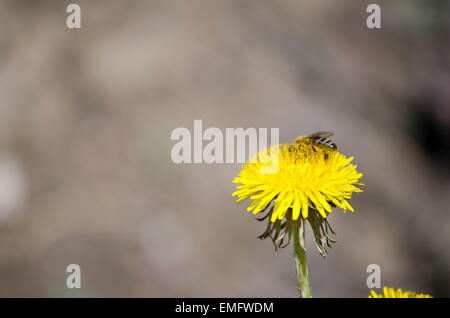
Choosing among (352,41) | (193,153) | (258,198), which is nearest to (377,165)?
(352,41)

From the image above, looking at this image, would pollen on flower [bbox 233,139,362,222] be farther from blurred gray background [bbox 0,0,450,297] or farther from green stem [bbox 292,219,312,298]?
blurred gray background [bbox 0,0,450,297]

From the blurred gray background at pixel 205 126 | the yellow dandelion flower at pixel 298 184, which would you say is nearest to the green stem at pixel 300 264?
the yellow dandelion flower at pixel 298 184

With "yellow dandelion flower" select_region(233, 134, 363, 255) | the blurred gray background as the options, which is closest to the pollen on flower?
"yellow dandelion flower" select_region(233, 134, 363, 255)

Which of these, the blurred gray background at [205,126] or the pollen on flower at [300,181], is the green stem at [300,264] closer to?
the pollen on flower at [300,181]

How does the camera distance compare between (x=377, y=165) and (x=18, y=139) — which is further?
→ (x=377, y=165)
